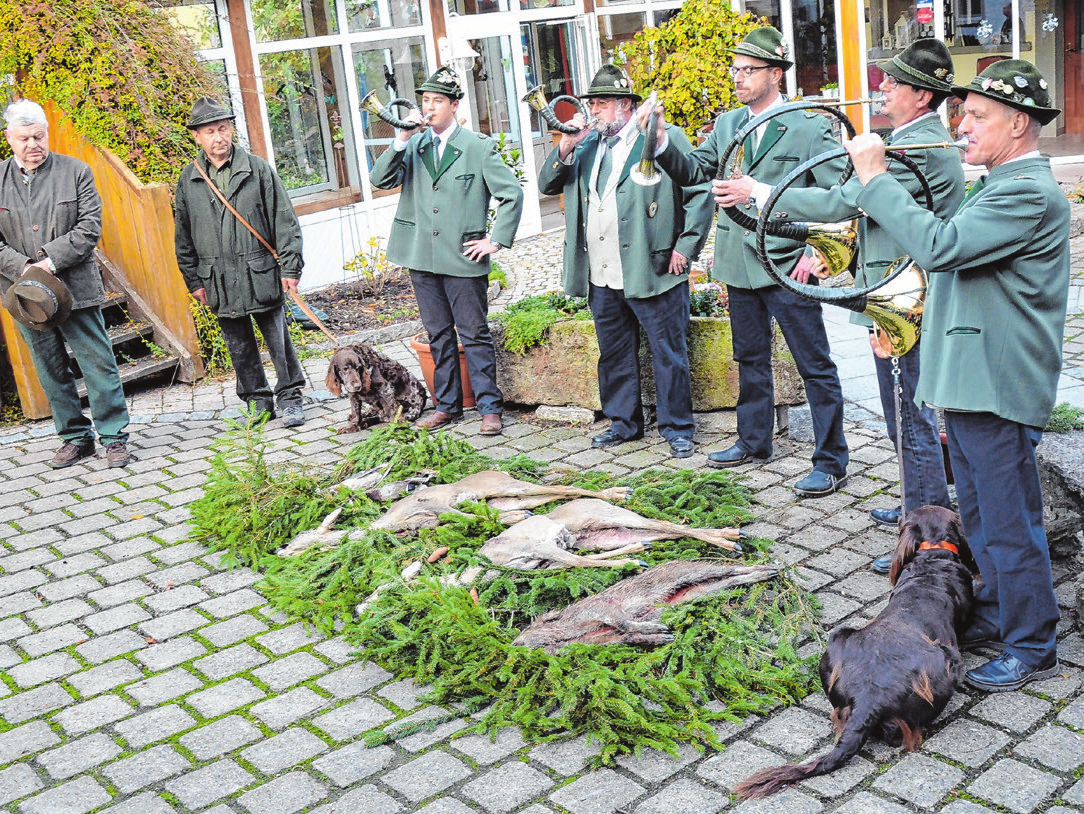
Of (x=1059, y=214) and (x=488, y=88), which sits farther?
(x=488, y=88)

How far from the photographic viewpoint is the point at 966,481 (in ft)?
13.2

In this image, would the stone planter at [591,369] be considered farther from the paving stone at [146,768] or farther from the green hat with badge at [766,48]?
the paving stone at [146,768]

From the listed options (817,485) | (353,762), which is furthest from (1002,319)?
(353,762)

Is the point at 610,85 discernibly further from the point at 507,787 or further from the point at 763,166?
the point at 507,787

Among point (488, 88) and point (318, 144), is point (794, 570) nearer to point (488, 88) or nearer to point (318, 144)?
point (318, 144)

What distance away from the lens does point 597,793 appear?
3.45 meters

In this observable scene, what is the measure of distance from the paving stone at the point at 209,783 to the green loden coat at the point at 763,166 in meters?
3.31

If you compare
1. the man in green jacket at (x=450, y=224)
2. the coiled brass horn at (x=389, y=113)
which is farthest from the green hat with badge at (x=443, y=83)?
the coiled brass horn at (x=389, y=113)

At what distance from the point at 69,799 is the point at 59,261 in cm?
430

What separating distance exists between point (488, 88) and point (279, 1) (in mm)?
3176

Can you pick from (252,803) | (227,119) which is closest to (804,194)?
(252,803)

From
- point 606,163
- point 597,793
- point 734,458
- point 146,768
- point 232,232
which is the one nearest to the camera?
point 597,793

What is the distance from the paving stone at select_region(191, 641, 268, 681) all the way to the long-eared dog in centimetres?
213

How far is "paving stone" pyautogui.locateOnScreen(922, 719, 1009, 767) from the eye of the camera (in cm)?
348
